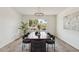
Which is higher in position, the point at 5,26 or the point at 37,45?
the point at 5,26

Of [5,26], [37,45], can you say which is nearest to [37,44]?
[37,45]

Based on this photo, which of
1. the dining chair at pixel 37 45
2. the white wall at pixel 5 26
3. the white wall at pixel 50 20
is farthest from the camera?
the white wall at pixel 50 20

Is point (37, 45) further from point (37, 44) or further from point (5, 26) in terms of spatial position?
point (5, 26)

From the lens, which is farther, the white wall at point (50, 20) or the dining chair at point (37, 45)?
the white wall at point (50, 20)

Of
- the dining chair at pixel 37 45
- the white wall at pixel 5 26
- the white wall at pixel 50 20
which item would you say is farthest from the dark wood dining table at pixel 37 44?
the white wall at pixel 50 20

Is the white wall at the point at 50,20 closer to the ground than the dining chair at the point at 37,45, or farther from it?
farther from it

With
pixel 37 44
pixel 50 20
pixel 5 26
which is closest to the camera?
pixel 37 44

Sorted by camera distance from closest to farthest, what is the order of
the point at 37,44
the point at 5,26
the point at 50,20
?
the point at 37,44 < the point at 5,26 < the point at 50,20

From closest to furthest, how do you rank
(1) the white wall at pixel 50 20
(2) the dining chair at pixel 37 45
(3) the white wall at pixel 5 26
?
(2) the dining chair at pixel 37 45
(3) the white wall at pixel 5 26
(1) the white wall at pixel 50 20

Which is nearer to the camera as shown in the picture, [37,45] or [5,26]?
[37,45]

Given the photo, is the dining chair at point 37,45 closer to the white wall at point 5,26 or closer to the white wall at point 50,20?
the white wall at point 5,26
